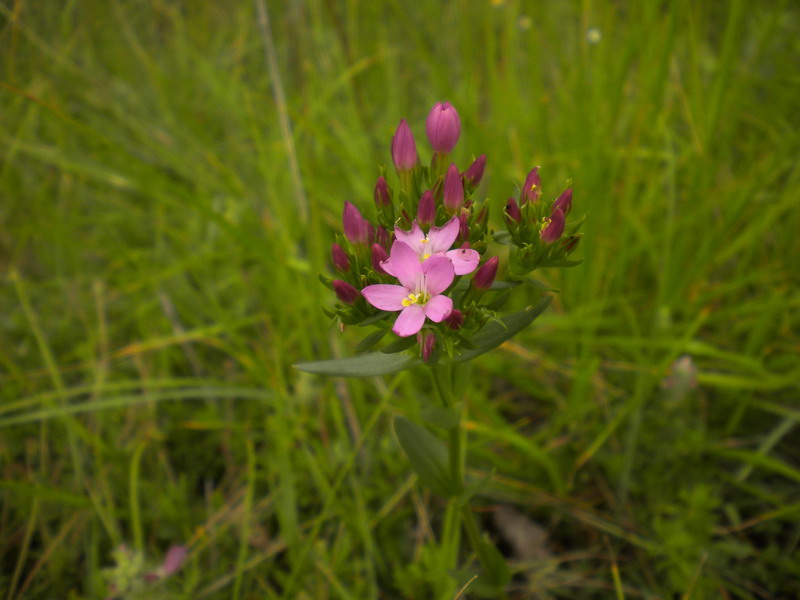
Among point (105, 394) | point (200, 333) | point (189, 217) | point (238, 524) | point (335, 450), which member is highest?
point (189, 217)

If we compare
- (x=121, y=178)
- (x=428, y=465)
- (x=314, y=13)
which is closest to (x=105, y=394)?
(x=121, y=178)

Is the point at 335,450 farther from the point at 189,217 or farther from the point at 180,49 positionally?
the point at 180,49

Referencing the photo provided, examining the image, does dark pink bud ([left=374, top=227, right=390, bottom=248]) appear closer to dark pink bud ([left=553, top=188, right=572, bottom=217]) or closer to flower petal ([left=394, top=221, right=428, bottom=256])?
flower petal ([left=394, top=221, right=428, bottom=256])

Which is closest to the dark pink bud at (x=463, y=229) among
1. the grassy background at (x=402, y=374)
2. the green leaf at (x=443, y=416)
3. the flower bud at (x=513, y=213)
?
the flower bud at (x=513, y=213)

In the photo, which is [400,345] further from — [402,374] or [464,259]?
[402,374]

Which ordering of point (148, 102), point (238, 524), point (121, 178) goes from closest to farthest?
point (238, 524) → point (121, 178) → point (148, 102)

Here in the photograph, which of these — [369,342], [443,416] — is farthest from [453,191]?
[443,416]
